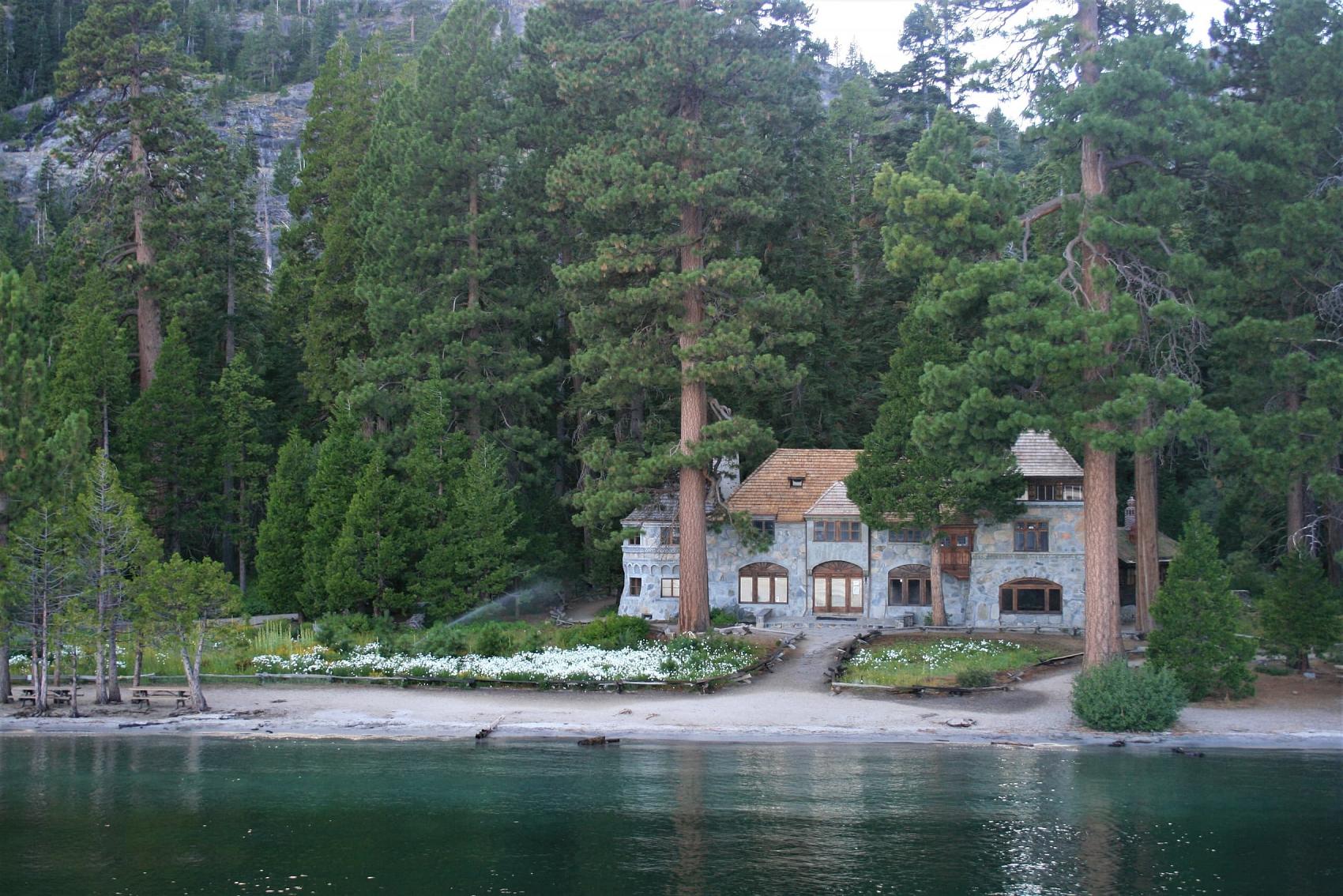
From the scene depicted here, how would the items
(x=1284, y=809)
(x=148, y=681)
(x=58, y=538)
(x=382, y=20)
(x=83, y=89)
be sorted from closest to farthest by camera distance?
(x=1284, y=809) → (x=58, y=538) → (x=148, y=681) → (x=83, y=89) → (x=382, y=20)

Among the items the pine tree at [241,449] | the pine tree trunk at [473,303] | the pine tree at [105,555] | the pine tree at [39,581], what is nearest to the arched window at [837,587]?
the pine tree trunk at [473,303]

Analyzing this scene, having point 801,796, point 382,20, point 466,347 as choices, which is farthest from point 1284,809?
point 382,20

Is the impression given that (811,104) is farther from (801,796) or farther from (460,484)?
(801,796)

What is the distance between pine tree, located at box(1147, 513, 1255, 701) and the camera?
31984 millimetres

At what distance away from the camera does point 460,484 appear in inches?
1833

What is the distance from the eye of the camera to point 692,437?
42.8 metres

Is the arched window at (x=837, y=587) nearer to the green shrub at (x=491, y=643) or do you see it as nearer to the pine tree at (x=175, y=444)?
the green shrub at (x=491, y=643)

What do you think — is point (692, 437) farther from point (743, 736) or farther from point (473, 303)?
point (743, 736)

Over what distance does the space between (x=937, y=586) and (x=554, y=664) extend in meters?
15.4

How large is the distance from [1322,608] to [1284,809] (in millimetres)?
11580

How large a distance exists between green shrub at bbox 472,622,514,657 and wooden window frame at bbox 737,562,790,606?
11.5 m

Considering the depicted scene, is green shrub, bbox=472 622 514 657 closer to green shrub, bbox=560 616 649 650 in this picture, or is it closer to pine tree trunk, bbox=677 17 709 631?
green shrub, bbox=560 616 649 650

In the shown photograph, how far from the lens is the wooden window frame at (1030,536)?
46094 millimetres

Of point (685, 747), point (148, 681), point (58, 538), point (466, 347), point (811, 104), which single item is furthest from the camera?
point (466, 347)
